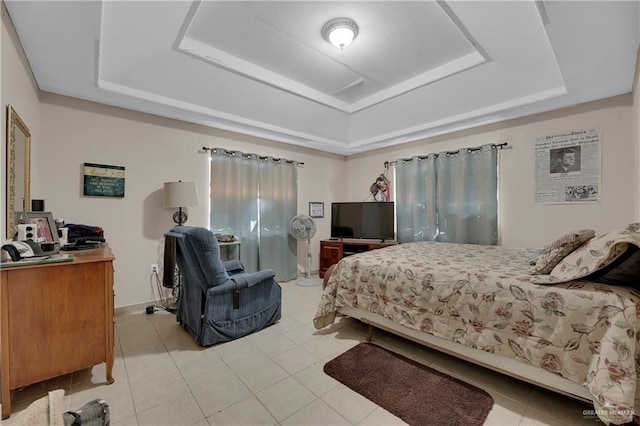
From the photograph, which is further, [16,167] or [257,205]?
[257,205]

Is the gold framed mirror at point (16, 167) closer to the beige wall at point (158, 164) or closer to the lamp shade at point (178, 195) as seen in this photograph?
the beige wall at point (158, 164)

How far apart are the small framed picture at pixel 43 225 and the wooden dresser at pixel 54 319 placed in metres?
0.35

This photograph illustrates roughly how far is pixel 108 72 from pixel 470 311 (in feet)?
11.8

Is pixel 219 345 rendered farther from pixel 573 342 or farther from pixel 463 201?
pixel 463 201

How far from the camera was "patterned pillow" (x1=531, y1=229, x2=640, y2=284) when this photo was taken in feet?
4.78

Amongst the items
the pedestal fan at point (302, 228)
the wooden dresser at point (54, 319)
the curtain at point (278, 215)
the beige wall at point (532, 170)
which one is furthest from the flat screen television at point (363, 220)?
the wooden dresser at point (54, 319)

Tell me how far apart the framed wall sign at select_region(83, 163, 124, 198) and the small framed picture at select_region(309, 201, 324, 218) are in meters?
2.78

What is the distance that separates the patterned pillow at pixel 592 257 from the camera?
1.46 metres

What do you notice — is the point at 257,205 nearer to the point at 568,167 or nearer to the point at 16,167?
the point at 16,167

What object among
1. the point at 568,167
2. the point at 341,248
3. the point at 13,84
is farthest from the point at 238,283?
the point at 568,167

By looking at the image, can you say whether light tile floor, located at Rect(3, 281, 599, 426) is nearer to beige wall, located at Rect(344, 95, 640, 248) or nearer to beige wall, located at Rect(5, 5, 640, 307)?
beige wall, located at Rect(5, 5, 640, 307)

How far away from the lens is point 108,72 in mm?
2629

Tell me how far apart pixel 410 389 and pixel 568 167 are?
3.03m

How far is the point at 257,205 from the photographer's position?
4336 millimetres
